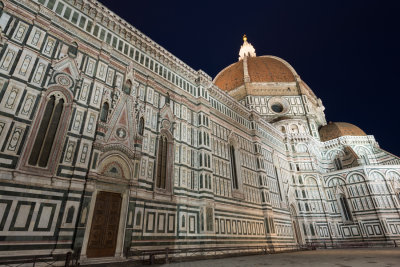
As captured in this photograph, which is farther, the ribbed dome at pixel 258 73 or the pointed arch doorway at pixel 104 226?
the ribbed dome at pixel 258 73

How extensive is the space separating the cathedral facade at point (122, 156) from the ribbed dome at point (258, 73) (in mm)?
15386

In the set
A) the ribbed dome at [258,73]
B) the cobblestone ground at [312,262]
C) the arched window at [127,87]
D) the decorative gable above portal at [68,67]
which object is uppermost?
the ribbed dome at [258,73]

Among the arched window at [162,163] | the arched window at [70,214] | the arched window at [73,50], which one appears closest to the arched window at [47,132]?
the arched window at [70,214]

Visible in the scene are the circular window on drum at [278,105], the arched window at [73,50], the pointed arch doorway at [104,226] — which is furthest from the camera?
the circular window on drum at [278,105]

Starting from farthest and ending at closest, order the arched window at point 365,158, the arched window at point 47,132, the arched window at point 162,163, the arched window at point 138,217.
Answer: the arched window at point 365,158 < the arched window at point 162,163 < the arched window at point 138,217 < the arched window at point 47,132

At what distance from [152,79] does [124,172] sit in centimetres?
637

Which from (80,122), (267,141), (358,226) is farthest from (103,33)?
(358,226)

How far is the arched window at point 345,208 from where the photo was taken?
25081mm

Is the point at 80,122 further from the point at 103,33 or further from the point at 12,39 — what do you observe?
the point at 103,33

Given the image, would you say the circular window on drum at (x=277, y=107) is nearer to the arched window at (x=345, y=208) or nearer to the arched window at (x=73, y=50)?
the arched window at (x=345, y=208)

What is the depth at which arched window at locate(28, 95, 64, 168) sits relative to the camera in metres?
8.48

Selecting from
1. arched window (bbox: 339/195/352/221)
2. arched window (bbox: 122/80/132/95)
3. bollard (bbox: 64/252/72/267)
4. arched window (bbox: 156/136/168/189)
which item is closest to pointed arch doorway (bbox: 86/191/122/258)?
bollard (bbox: 64/252/72/267)

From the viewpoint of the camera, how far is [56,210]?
8.20 metres

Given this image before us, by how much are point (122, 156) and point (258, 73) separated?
3228 cm
